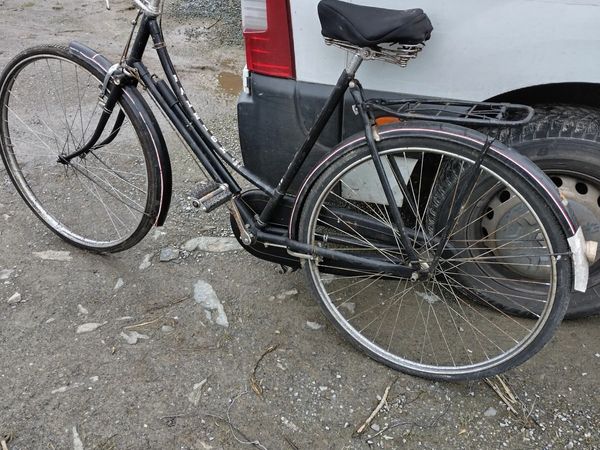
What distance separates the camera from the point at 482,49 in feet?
6.97

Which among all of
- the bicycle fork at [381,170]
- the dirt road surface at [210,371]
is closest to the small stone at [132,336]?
the dirt road surface at [210,371]

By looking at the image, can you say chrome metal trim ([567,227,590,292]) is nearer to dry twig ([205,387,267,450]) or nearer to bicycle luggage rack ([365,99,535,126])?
bicycle luggage rack ([365,99,535,126])

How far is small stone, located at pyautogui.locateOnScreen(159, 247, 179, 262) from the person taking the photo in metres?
3.05

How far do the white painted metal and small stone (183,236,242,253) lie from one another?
46.3 inches

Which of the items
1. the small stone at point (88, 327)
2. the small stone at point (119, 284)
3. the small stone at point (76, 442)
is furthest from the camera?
the small stone at point (119, 284)

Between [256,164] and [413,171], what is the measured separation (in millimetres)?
711

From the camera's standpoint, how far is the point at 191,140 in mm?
2465

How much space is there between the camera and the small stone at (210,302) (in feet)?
8.86

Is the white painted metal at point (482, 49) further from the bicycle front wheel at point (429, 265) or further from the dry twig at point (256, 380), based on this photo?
the dry twig at point (256, 380)

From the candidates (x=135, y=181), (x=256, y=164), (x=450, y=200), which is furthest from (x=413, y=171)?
(x=135, y=181)

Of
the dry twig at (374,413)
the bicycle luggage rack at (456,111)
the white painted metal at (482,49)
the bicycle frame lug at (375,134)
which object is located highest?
the white painted metal at (482,49)

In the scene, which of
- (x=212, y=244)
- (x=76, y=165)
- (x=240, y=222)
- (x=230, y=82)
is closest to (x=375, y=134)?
(x=240, y=222)

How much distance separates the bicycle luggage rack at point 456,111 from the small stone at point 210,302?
49.8 inches

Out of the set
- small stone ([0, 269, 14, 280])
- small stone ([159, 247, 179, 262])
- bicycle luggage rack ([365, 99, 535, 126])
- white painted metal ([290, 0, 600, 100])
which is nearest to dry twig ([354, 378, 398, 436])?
bicycle luggage rack ([365, 99, 535, 126])
